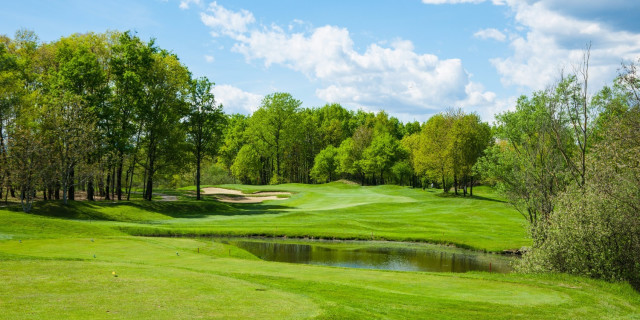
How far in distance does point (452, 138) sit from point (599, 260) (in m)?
56.8

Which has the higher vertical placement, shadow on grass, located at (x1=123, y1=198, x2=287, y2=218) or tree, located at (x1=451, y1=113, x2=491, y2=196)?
tree, located at (x1=451, y1=113, x2=491, y2=196)

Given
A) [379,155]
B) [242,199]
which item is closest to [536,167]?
[242,199]

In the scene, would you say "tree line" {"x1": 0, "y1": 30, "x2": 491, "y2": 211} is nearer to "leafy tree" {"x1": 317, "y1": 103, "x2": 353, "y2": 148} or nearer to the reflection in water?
the reflection in water

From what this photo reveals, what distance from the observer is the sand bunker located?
76.4 meters

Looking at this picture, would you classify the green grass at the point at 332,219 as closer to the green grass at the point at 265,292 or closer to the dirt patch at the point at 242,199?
the dirt patch at the point at 242,199

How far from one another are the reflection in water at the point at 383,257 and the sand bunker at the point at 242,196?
3485 centimetres

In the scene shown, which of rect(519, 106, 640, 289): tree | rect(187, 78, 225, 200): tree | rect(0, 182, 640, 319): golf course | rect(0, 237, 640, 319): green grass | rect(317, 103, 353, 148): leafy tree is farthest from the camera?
rect(317, 103, 353, 148): leafy tree

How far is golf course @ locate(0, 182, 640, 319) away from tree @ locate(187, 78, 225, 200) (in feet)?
70.7

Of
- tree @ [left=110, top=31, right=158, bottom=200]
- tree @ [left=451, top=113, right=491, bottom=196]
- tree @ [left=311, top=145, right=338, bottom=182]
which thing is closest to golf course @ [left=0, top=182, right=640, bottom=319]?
tree @ [left=110, top=31, right=158, bottom=200]

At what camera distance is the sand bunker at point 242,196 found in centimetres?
7638

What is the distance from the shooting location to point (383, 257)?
120ft

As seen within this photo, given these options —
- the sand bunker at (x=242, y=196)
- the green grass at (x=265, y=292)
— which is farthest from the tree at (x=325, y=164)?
the green grass at (x=265, y=292)

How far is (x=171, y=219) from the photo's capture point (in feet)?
172

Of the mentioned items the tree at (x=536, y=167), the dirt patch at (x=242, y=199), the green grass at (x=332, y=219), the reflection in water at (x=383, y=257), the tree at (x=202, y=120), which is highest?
the tree at (x=202, y=120)
